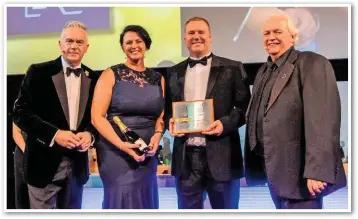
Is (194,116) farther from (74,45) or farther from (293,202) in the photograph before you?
(74,45)

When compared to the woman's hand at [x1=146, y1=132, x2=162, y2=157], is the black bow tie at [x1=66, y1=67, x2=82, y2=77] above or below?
above

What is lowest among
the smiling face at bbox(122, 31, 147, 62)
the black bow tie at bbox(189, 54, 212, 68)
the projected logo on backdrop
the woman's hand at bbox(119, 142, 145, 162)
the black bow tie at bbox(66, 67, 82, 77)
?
the woman's hand at bbox(119, 142, 145, 162)

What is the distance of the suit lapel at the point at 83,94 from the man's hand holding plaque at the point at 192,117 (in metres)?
0.61

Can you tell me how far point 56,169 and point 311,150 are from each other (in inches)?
65.0

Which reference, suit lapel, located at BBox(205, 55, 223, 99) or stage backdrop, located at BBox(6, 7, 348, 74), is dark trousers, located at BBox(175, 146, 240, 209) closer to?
suit lapel, located at BBox(205, 55, 223, 99)

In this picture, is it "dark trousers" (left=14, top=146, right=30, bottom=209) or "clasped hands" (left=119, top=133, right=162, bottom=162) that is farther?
"dark trousers" (left=14, top=146, right=30, bottom=209)

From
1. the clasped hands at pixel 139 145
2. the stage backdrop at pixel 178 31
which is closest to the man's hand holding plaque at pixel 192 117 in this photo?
the clasped hands at pixel 139 145

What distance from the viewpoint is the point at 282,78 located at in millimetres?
2760

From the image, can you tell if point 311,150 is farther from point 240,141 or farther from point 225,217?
point 225,217

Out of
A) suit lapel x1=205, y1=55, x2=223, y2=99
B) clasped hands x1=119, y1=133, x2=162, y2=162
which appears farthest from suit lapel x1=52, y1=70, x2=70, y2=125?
→ suit lapel x1=205, y1=55, x2=223, y2=99

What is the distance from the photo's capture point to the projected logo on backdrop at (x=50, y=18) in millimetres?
3252

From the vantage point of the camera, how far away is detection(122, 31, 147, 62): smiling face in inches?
122

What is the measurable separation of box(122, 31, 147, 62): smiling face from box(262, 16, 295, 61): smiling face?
0.84 meters

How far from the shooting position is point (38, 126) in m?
3.06
